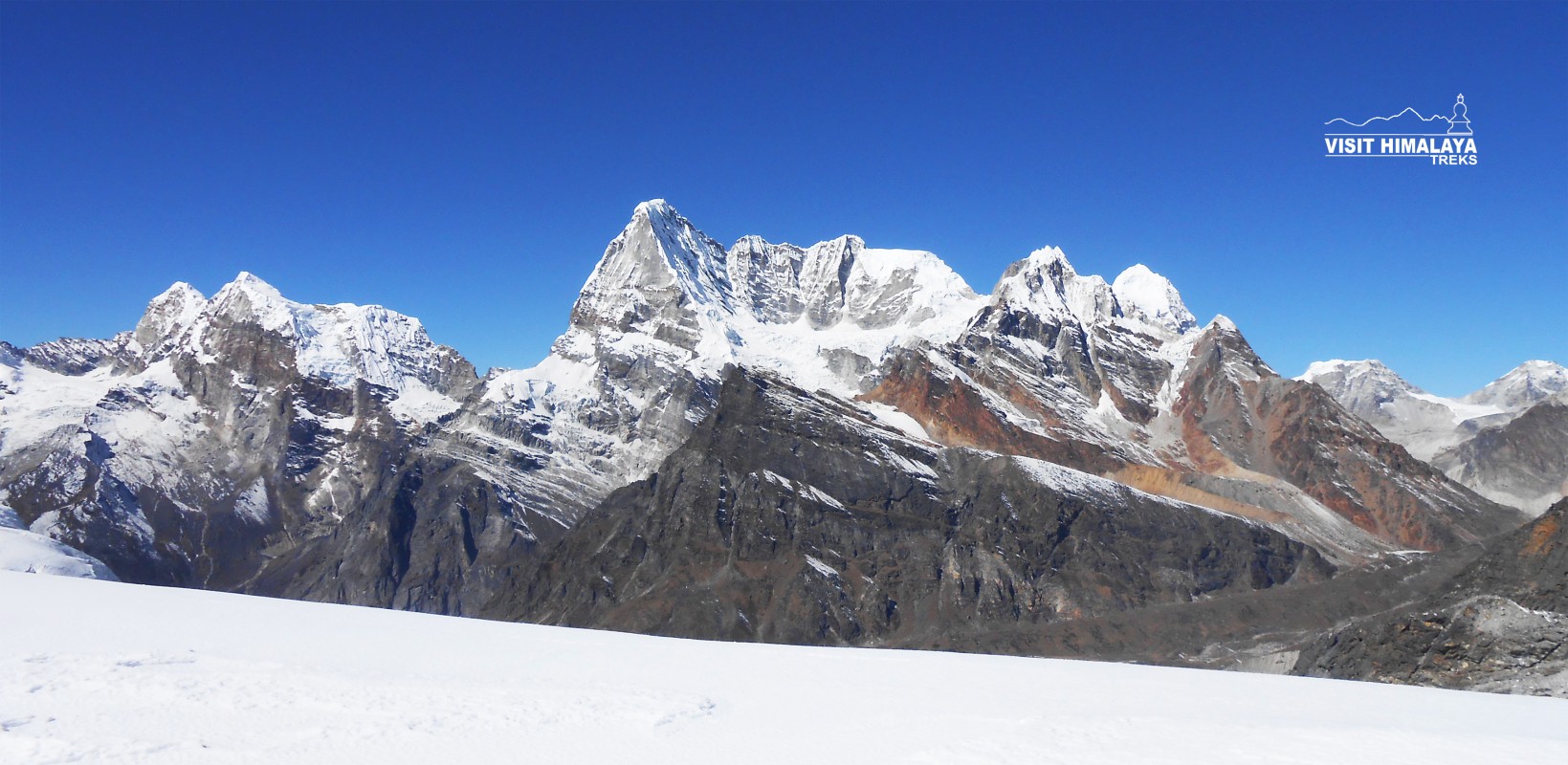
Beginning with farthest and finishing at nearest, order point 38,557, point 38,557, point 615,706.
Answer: point 38,557, point 38,557, point 615,706

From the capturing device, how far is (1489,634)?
5688cm

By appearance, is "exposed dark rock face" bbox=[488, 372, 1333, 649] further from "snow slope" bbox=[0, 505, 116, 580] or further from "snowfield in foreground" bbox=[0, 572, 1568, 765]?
"snowfield in foreground" bbox=[0, 572, 1568, 765]

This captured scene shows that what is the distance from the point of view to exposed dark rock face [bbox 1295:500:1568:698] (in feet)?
175

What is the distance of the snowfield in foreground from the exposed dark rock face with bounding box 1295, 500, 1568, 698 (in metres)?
31.0

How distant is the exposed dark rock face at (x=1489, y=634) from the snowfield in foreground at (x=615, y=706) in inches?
1219

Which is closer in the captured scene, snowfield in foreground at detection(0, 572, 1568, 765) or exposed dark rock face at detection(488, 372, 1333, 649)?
snowfield in foreground at detection(0, 572, 1568, 765)

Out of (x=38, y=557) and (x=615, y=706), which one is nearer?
(x=615, y=706)

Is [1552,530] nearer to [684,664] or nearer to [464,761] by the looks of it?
[684,664]

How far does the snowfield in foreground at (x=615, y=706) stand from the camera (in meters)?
18.1

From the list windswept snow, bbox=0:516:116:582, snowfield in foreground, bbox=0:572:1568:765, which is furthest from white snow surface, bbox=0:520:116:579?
snowfield in foreground, bbox=0:572:1568:765

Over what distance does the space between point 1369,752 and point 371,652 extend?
22.2 m

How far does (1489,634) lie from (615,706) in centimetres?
5615

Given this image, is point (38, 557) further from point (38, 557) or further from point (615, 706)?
point (615, 706)

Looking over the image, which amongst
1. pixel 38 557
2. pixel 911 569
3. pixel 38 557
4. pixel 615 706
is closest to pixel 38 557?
pixel 38 557
